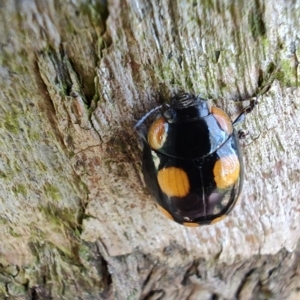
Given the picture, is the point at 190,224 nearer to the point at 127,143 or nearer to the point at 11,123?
the point at 127,143

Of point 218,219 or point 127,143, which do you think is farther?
point 218,219

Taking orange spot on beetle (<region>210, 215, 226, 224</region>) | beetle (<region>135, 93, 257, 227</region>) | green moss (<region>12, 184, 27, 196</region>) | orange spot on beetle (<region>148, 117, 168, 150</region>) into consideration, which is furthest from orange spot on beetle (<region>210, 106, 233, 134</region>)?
green moss (<region>12, 184, 27, 196</region>)

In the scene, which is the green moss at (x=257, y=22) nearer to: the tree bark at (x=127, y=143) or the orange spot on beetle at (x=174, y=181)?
the tree bark at (x=127, y=143)

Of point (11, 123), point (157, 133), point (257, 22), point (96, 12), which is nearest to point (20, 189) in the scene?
point (11, 123)

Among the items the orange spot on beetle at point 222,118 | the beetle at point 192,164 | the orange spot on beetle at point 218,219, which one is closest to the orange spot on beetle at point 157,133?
the beetle at point 192,164

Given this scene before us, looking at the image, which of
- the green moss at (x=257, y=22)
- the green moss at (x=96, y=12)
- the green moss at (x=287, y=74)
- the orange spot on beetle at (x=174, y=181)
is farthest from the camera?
the orange spot on beetle at (x=174, y=181)

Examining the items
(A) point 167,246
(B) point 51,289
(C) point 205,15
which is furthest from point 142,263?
(C) point 205,15
